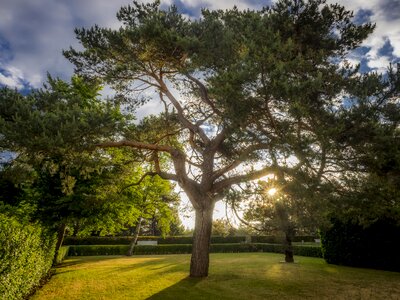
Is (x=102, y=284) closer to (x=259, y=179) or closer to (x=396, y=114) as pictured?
(x=259, y=179)

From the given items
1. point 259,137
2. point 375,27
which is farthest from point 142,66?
point 375,27

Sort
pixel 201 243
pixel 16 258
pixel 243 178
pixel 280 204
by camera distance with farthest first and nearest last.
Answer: pixel 201 243
pixel 243 178
pixel 280 204
pixel 16 258

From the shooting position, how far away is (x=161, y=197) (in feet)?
81.8

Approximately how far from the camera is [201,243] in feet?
39.9

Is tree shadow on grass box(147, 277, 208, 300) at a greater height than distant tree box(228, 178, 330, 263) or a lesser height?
lesser

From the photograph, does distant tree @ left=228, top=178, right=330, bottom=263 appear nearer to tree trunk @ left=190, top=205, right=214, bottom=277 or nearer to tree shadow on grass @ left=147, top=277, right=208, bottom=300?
tree trunk @ left=190, top=205, right=214, bottom=277

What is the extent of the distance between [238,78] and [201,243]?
7845 millimetres

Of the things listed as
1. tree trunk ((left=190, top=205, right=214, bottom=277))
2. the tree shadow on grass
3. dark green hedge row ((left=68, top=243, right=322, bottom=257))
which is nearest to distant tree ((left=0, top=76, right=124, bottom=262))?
tree trunk ((left=190, top=205, right=214, bottom=277))

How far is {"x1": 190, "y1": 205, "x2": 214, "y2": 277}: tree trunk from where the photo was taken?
481 inches

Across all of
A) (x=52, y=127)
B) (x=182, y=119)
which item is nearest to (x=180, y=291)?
(x=52, y=127)

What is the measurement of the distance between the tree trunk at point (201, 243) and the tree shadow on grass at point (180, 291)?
547 mm

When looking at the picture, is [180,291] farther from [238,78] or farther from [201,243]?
[238,78]

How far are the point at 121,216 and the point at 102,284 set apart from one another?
23.5 feet

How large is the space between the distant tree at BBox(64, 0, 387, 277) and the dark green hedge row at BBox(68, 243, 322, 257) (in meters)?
15.8
